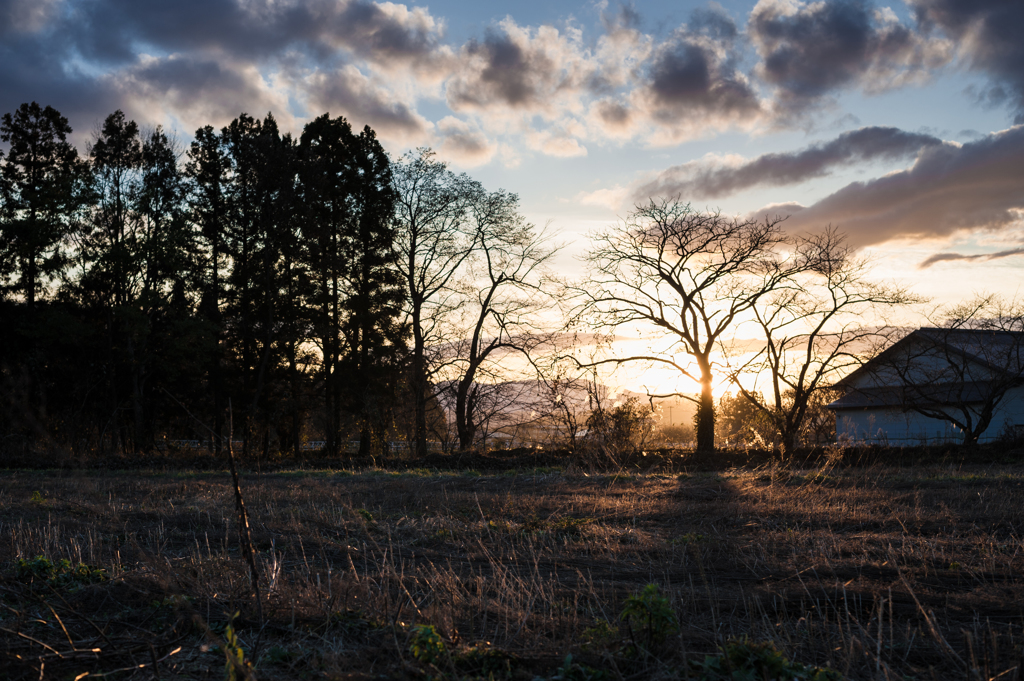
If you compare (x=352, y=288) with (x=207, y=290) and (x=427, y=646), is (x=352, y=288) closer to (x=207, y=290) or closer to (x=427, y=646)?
(x=207, y=290)

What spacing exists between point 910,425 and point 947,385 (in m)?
4.31

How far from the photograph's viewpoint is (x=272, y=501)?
10.2 meters

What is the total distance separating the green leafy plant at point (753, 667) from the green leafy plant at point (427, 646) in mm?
1267

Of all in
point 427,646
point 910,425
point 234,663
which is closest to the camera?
point 234,663

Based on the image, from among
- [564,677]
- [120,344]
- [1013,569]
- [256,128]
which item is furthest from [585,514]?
[256,128]

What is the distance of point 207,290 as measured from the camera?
28.6m

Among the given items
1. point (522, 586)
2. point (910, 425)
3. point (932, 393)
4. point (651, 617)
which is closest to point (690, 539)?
point (522, 586)

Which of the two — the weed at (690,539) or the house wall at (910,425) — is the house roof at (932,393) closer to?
the house wall at (910,425)

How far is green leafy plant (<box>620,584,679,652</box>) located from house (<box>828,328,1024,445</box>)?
26218 millimetres

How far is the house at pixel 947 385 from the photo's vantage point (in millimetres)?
28188

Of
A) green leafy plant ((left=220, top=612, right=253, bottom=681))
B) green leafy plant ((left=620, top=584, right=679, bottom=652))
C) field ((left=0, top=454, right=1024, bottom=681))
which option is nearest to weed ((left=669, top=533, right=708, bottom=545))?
field ((left=0, top=454, right=1024, bottom=681))

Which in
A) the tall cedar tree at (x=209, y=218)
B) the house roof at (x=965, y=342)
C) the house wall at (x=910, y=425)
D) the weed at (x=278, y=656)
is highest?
the tall cedar tree at (x=209, y=218)

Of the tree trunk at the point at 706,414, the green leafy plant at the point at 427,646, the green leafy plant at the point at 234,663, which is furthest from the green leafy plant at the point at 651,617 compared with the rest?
the tree trunk at the point at 706,414

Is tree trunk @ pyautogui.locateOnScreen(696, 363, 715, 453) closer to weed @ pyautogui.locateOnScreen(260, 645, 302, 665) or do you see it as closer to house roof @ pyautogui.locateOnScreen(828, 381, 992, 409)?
house roof @ pyautogui.locateOnScreen(828, 381, 992, 409)
